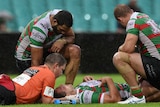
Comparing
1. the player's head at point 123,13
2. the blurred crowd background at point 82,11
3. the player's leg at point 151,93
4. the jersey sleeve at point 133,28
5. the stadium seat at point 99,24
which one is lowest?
the stadium seat at point 99,24

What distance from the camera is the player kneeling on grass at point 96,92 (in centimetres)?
884

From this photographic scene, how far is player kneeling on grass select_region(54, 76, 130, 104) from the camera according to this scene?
884 centimetres

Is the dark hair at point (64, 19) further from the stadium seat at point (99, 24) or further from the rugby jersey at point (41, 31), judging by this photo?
the stadium seat at point (99, 24)

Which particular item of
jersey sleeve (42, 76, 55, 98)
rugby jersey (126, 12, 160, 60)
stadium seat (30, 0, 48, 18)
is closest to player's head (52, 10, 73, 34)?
rugby jersey (126, 12, 160, 60)

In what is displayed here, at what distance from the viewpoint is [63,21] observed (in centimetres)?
952

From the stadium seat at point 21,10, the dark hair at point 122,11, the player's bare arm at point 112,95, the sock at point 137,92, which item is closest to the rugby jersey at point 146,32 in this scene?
the dark hair at point 122,11

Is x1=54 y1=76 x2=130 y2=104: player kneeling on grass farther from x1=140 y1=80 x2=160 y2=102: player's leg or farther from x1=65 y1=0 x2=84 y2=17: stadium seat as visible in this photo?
x1=65 y1=0 x2=84 y2=17: stadium seat

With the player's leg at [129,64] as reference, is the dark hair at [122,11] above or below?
above

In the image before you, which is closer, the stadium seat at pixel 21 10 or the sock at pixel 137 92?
the sock at pixel 137 92

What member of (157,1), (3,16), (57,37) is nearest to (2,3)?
(3,16)

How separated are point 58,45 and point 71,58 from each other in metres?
0.28

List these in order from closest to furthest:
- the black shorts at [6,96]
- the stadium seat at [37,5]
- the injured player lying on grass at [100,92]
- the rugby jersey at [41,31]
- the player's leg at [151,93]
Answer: the black shorts at [6,96]
the injured player lying on grass at [100,92]
the player's leg at [151,93]
the rugby jersey at [41,31]
the stadium seat at [37,5]

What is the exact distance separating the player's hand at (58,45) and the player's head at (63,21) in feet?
1.23

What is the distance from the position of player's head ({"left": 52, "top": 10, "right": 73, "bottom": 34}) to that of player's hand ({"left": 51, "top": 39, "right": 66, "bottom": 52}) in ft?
1.23
